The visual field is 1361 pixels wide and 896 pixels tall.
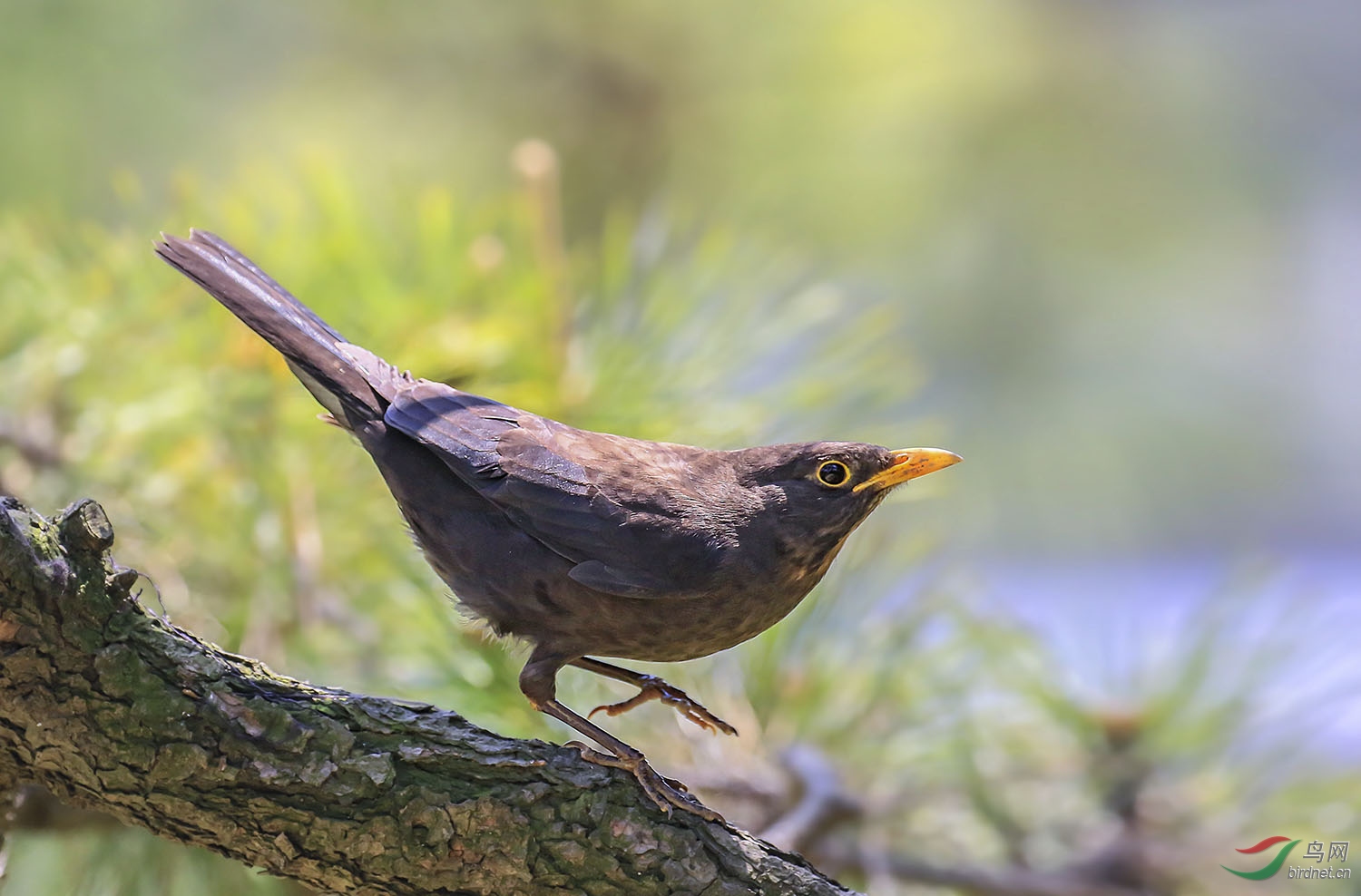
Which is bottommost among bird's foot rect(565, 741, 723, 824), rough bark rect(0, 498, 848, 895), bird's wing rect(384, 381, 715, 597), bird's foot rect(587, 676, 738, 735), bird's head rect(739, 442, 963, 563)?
rough bark rect(0, 498, 848, 895)

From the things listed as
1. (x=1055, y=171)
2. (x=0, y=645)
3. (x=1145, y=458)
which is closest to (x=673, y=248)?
(x=0, y=645)

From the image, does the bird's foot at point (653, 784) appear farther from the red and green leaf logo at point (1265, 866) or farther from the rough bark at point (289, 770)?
A: the red and green leaf logo at point (1265, 866)

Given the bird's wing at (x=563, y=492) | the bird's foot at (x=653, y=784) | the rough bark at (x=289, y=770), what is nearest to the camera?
the rough bark at (x=289, y=770)

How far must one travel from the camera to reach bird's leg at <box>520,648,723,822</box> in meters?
2.38

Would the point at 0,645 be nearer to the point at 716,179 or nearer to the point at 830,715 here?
the point at 830,715

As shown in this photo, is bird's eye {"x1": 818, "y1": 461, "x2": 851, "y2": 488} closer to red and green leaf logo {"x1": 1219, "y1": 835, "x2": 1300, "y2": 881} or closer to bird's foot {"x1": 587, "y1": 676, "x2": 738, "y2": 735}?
bird's foot {"x1": 587, "y1": 676, "x2": 738, "y2": 735}

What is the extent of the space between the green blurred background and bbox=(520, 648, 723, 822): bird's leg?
0.62 metres

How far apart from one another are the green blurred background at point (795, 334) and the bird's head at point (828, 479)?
0.91 meters

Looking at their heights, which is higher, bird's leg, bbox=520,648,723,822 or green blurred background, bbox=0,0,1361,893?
green blurred background, bbox=0,0,1361,893

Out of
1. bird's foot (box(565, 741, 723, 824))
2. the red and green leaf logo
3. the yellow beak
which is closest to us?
bird's foot (box(565, 741, 723, 824))

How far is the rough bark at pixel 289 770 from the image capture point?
2.00 meters

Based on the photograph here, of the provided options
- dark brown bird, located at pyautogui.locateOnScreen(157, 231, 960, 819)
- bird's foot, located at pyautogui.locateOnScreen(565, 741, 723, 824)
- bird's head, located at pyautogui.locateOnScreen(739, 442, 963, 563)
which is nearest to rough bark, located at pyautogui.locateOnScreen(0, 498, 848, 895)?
bird's foot, located at pyautogui.locateOnScreen(565, 741, 723, 824)

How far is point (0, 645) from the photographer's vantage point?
197 cm

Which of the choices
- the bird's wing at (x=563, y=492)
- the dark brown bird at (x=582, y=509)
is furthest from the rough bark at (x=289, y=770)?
the bird's wing at (x=563, y=492)
